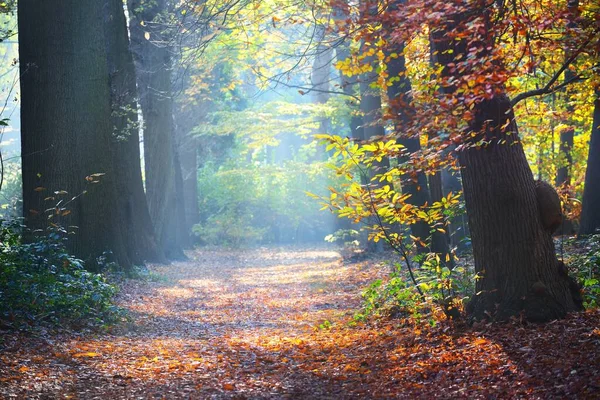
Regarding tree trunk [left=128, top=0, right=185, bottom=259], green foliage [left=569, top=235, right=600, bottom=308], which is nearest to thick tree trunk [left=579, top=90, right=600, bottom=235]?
green foliage [left=569, top=235, right=600, bottom=308]

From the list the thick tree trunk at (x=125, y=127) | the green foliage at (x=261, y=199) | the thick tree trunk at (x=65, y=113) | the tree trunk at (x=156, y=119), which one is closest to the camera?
the thick tree trunk at (x=65, y=113)

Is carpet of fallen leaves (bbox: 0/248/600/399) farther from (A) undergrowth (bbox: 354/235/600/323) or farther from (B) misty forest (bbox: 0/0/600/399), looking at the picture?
(A) undergrowth (bbox: 354/235/600/323)

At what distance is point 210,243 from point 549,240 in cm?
2513

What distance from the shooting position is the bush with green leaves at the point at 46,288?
778 centimetres

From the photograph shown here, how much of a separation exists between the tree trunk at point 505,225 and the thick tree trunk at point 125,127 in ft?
29.8

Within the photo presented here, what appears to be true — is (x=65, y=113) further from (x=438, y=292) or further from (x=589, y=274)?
(x=589, y=274)

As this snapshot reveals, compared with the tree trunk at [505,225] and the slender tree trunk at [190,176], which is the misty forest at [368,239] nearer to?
the tree trunk at [505,225]

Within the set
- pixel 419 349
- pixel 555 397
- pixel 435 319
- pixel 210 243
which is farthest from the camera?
pixel 210 243

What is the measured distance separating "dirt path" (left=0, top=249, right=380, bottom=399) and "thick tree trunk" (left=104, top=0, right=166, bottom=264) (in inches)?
72.6

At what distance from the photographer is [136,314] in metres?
10.5

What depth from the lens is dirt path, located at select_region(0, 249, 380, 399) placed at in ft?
19.7

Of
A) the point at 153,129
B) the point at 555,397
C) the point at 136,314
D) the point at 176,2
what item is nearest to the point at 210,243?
the point at 153,129

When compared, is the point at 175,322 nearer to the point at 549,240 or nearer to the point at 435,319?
the point at 435,319

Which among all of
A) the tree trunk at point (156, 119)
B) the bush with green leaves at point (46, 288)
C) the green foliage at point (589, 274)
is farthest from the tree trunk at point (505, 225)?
the tree trunk at point (156, 119)
